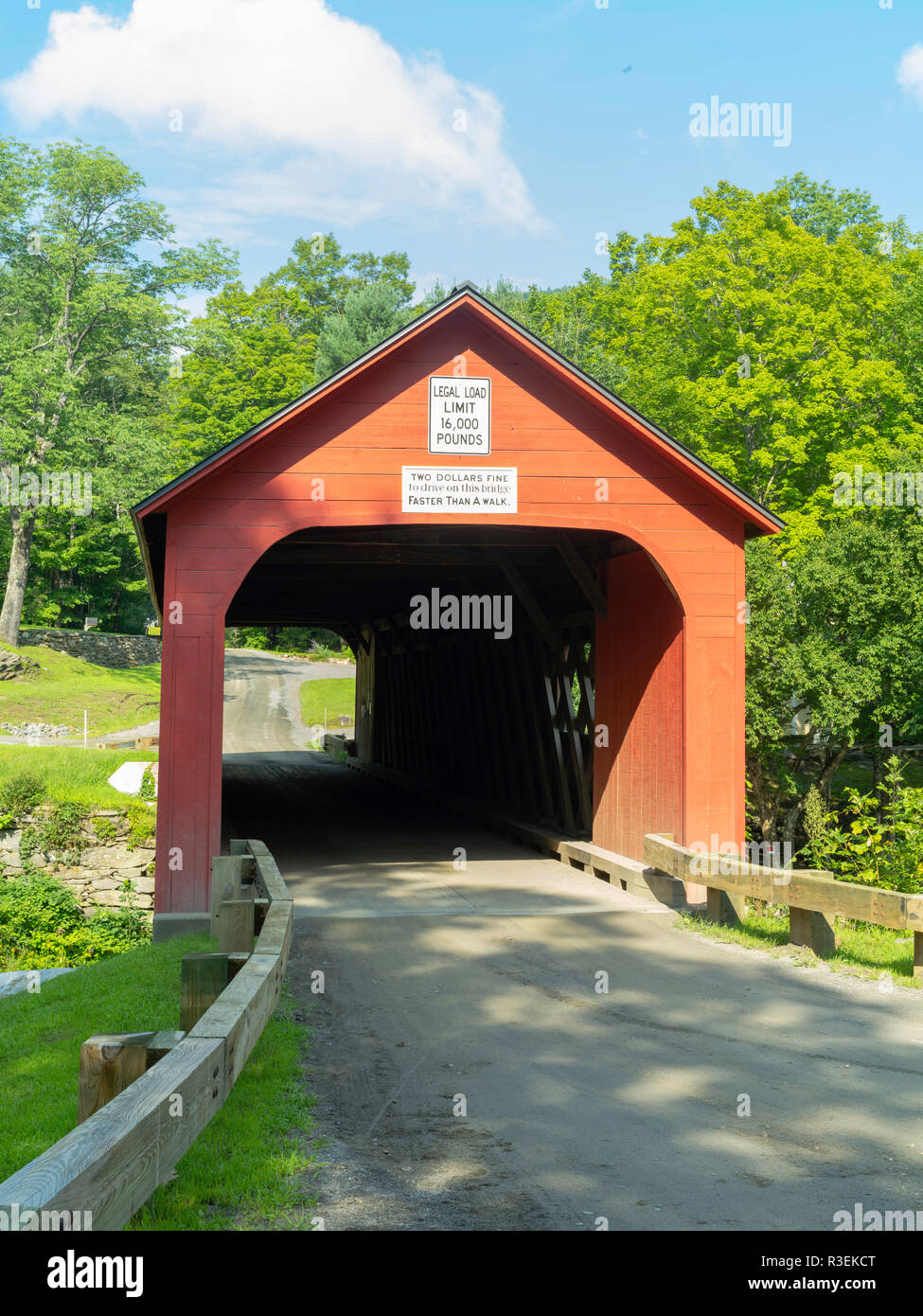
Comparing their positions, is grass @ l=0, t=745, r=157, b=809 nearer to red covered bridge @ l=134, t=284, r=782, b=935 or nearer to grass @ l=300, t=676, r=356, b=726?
red covered bridge @ l=134, t=284, r=782, b=935

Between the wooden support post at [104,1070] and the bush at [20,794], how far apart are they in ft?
49.1

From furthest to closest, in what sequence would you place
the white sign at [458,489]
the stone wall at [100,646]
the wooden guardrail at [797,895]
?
the stone wall at [100,646] → the white sign at [458,489] → the wooden guardrail at [797,895]

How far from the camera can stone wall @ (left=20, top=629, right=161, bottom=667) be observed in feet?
128

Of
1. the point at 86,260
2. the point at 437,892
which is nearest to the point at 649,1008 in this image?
the point at 437,892

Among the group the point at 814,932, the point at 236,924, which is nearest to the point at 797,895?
the point at 814,932

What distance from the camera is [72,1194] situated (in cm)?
241

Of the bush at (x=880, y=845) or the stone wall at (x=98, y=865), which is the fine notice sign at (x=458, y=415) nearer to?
the bush at (x=880, y=845)

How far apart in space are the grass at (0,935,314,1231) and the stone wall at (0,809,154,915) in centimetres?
755

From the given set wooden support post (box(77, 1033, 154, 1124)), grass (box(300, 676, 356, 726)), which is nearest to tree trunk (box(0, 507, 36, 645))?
grass (box(300, 676, 356, 726))

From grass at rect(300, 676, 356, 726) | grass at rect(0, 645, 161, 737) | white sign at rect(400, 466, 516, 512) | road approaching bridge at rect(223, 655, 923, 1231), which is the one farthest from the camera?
grass at rect(300, 676, 356, 726)

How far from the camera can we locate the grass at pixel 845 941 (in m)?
7.94

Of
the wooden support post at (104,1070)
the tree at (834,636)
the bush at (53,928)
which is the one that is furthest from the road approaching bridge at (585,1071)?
the tree at (834,636)

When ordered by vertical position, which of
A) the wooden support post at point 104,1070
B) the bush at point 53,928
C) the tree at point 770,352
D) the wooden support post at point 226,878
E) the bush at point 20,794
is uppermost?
the tree at point 770,352

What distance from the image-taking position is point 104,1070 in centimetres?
320
